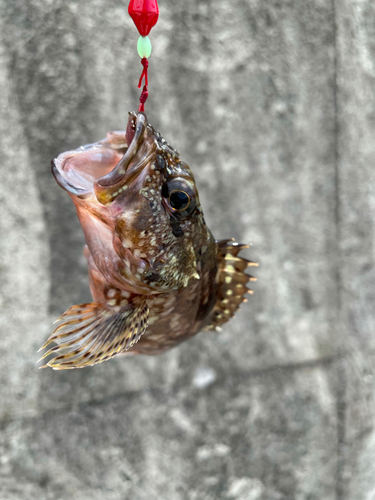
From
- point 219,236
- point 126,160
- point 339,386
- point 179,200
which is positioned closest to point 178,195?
point 179,200

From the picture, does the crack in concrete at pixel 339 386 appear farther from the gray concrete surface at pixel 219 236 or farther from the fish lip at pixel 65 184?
the fish lip at pixel 65 184

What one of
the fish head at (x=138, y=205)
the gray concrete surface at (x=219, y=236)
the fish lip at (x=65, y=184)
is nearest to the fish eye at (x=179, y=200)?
the fish head at (x=138, y=205)

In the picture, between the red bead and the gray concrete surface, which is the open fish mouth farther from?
the gray concrete surface

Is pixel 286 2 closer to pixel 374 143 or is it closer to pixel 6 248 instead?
pixel 374 143

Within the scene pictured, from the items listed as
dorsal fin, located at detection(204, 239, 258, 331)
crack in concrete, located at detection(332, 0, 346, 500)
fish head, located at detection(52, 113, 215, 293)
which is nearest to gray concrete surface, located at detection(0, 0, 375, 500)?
crack in concrete, located at detection(332, 0, 346, 500)

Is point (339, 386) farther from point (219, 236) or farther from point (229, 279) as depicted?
point (229, 279)

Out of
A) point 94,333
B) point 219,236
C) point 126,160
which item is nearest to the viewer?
point 126,160
